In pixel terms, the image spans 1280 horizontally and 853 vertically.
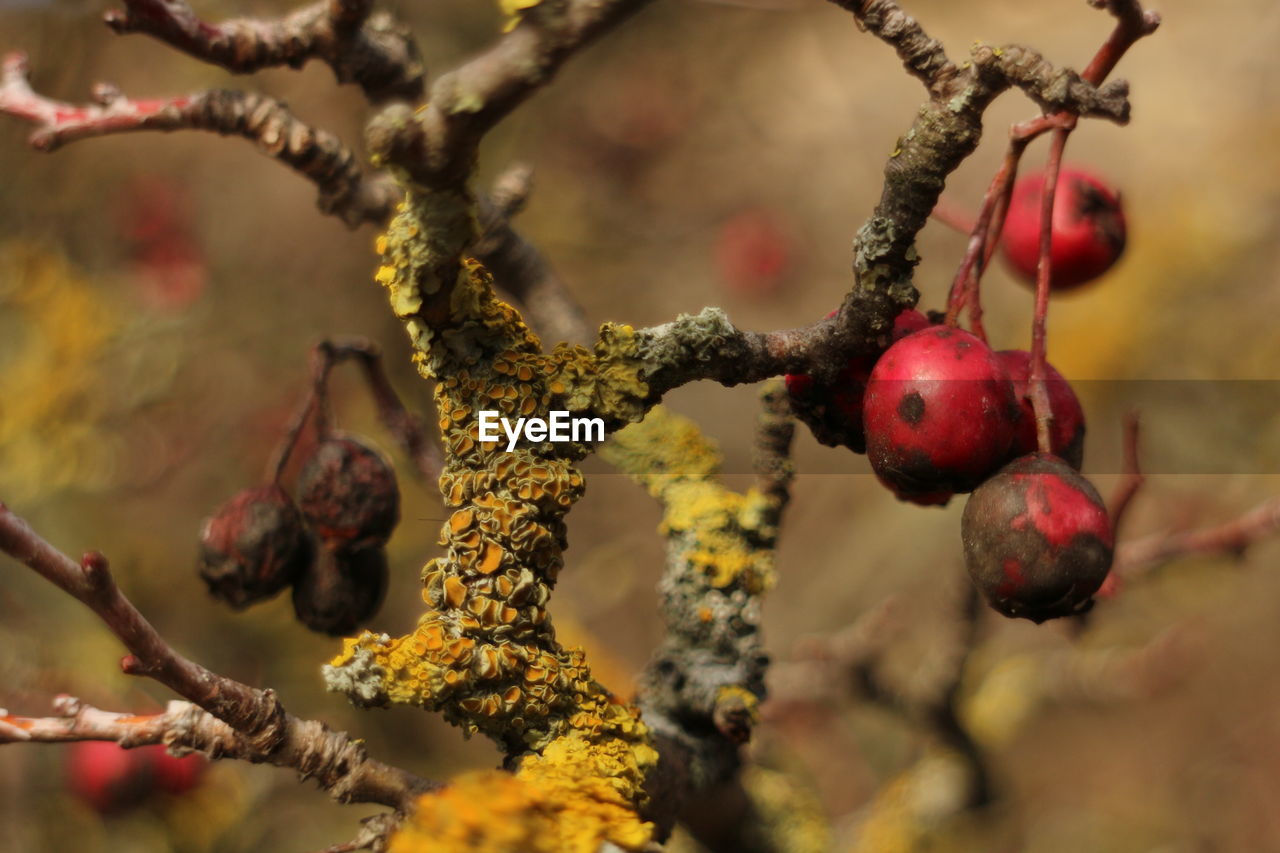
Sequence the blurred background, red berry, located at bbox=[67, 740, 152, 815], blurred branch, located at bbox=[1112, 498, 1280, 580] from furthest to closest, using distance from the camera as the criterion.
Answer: the blurred background < red berry, located at bbox=[67, 740, 152, 815] < blurred branch, located at bbox=[1112, 498, 1280, 580]

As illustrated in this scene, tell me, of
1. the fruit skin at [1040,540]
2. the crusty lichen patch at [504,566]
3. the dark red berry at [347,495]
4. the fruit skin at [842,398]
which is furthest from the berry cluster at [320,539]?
the fruit skin at [1040,540]

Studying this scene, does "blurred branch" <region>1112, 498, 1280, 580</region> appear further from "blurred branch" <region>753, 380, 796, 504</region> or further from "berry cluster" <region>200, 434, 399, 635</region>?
"berry cluster" <region>200, 434, 399, 635</region>

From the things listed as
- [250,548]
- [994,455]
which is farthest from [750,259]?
[994,455]

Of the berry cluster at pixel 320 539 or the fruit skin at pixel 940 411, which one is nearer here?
the fruit skin at pixel 940 411

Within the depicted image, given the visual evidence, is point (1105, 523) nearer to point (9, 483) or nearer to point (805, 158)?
point (9, 483)

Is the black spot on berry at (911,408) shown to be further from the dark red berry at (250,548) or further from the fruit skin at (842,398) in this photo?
the dark red berry at (250,548)

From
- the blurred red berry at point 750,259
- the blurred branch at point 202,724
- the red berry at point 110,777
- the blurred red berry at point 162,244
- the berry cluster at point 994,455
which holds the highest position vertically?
the blurred red berry at point 750,259

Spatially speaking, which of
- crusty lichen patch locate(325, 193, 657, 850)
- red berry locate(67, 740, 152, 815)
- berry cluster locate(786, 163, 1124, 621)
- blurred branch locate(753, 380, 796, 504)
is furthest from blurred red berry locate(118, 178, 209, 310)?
berry cluster locate(786, 163, 1124, 621)

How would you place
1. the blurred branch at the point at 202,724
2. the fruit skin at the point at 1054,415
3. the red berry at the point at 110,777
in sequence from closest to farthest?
1. the blurred branch at the point at 202,724
2. the fruit skin at the point at 1054,415
3. the red berry at the point at 110,777
